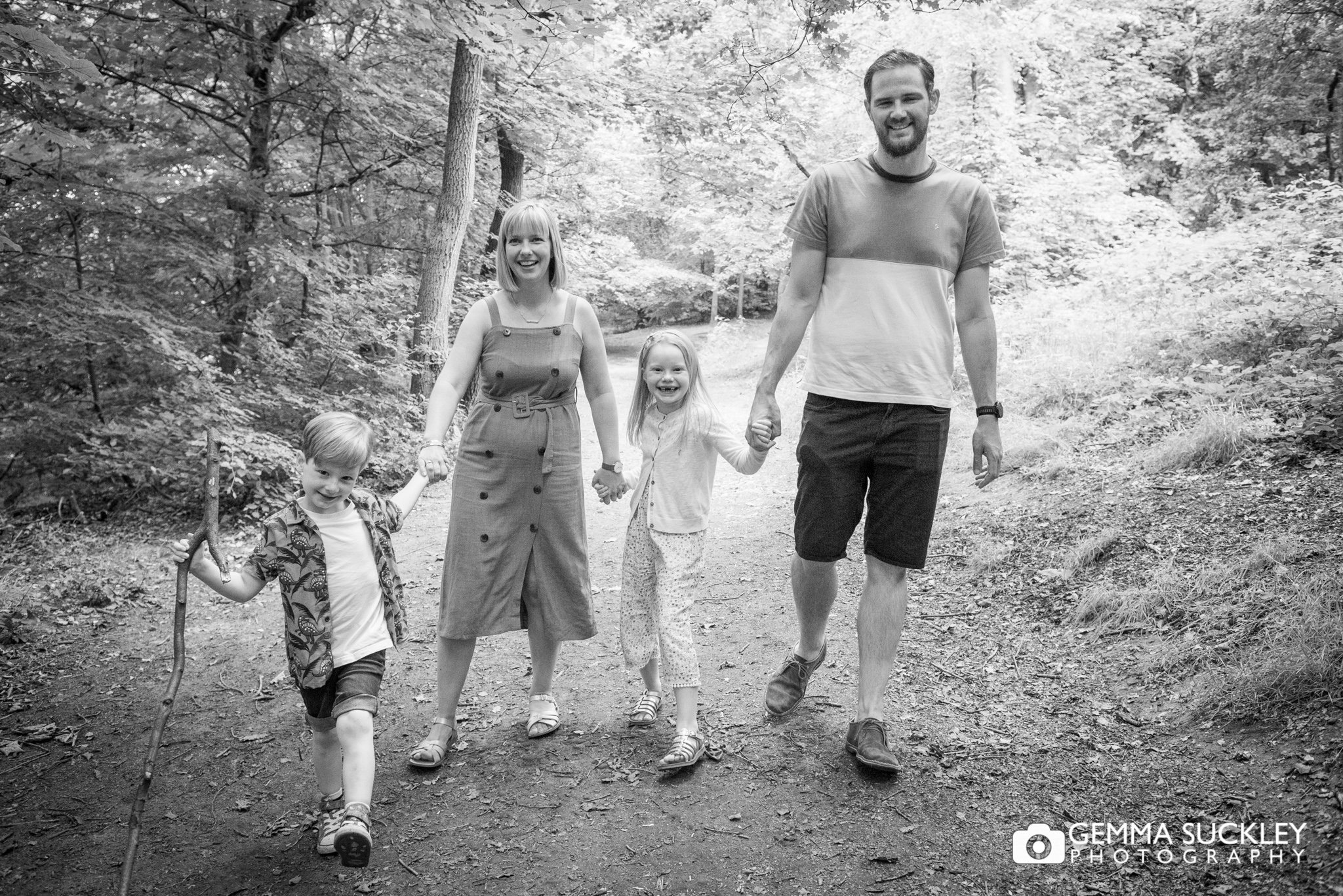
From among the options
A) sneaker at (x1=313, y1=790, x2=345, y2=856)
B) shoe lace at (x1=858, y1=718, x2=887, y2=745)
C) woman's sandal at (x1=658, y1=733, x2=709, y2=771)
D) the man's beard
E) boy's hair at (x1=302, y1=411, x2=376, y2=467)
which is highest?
the man's beard

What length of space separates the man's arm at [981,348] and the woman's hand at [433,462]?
6.27ft

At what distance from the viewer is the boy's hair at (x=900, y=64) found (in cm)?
288

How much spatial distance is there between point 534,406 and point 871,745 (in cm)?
175

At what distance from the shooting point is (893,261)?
2.96 m

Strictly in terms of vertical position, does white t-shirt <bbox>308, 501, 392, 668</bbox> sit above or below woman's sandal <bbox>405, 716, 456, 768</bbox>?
above

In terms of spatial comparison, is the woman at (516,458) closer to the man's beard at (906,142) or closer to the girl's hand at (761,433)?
the girl's hand at (761,433)

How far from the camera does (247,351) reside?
7.53m

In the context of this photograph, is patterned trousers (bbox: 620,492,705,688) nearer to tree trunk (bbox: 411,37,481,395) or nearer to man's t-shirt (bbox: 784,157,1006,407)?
man's t-shirt (bbox: 784,157,1006,407)

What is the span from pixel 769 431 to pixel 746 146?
35.5 ft

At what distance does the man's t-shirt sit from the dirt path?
1335 mm

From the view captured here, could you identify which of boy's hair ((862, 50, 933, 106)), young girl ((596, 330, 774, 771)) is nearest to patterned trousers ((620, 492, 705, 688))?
young girl ((596, 330, 774, 771))

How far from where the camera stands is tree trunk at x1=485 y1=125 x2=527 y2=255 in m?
10.4

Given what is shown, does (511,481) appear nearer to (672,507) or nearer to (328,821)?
(672,507)

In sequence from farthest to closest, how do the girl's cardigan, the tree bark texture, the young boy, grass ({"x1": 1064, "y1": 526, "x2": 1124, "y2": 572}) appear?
the tree bark texture → grass ({"x1": 1064, "y1": 526, "x2": 1124, "y2": 572}) → the girl's cardigan → the young boy
